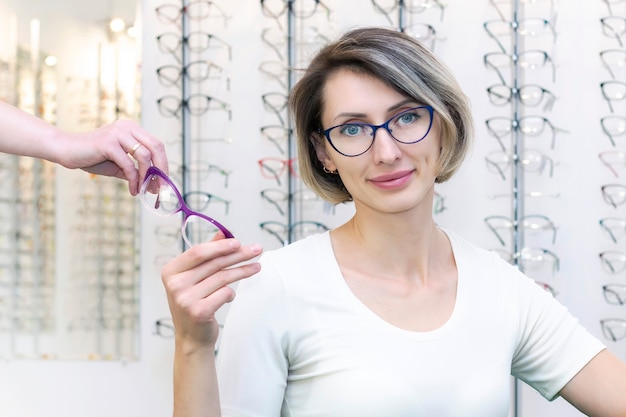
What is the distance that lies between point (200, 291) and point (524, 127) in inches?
74.5

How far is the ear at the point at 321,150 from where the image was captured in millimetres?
1372

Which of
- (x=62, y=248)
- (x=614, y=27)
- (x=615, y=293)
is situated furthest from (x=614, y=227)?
(x=62, y=248)

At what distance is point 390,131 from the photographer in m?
1.22

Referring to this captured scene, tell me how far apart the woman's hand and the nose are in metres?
0.37

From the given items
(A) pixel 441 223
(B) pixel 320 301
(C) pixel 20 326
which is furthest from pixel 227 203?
(B) pixel 320 301

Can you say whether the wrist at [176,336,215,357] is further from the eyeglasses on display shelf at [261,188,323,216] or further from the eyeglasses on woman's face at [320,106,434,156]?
the eyeglasses on display shelf at [261,188,323,216]

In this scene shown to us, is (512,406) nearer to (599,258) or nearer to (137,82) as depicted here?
(599,258)

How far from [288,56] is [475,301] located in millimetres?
1570

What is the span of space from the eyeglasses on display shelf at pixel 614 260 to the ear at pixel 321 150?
1518 millimetres

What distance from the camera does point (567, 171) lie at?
8.36 feet

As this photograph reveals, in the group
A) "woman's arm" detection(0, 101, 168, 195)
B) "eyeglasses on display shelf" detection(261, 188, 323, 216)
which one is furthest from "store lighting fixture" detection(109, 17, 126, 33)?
"woman's arm" detection(0, 101, 168, 195)

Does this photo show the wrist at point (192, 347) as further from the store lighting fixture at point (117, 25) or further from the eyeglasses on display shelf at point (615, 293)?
the store lighting fixture at point (117, 25)

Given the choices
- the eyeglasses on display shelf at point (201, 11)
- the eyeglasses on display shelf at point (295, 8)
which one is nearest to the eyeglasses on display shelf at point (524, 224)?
the eyeglasses on display shelf at point (295, 8)

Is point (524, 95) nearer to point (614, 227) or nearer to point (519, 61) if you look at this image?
point (519, 61)
